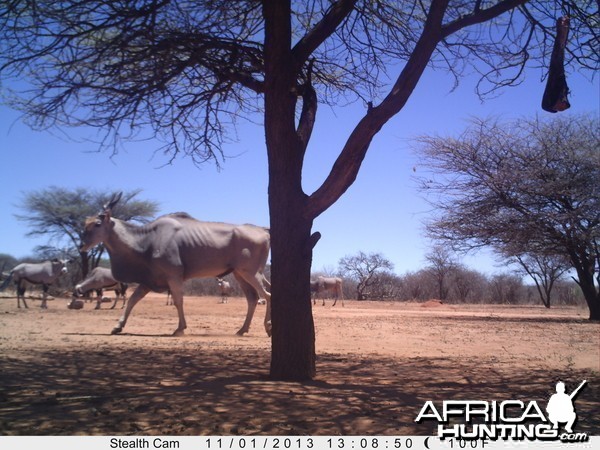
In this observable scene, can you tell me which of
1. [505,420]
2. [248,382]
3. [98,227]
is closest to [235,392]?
[248,382]

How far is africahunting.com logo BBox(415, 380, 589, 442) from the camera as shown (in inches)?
151

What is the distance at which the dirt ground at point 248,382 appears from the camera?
159 inches

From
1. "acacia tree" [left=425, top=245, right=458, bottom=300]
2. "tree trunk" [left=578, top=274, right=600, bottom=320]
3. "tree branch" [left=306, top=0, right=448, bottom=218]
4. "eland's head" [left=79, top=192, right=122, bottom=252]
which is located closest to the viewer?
"tree branch" [left=306, top=0, right=448, bottom=218]

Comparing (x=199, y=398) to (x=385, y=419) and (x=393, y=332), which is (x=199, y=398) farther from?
(x=393, y=332)

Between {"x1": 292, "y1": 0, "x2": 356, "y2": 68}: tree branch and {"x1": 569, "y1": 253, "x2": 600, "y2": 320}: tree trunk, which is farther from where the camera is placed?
{"x1": 569, "y1": 253, "x2": 600, "y2": 320}: tree trunk

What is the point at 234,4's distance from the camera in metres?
8.19

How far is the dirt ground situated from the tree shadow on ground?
0.01 meters

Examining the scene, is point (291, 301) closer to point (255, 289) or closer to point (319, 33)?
point (319, 33)

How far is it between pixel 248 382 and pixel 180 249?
663 centimetres

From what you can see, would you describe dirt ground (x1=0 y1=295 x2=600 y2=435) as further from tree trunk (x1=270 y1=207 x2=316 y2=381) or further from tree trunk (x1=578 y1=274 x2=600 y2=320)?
tree trunk (x1=578 y1=274 x2=600 y2=320)

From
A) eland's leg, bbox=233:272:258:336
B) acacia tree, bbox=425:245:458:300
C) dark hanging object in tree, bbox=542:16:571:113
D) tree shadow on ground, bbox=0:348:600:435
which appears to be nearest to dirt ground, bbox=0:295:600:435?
tree shadow on ground, bbox=0:348:600:435

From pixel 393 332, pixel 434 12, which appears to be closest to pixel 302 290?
pixel 434 12

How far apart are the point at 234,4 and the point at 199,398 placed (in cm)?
584

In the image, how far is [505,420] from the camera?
159 inches
